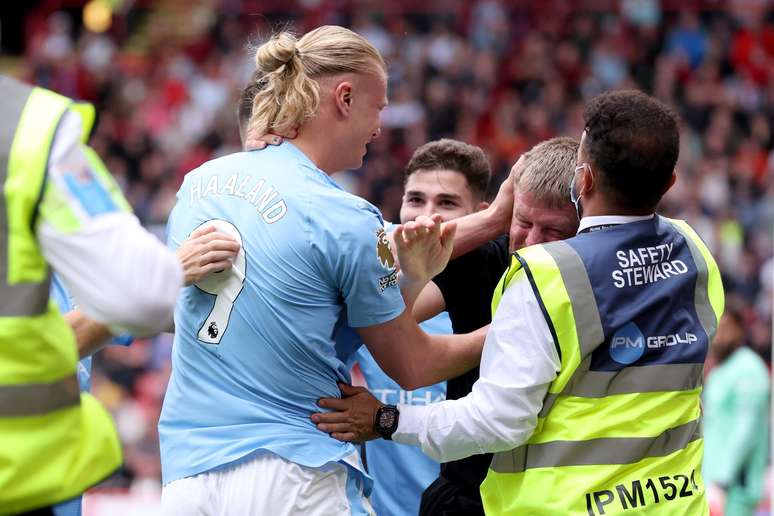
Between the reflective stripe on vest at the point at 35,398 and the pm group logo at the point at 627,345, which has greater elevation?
the reflective stripe on vest at the point at 35,398

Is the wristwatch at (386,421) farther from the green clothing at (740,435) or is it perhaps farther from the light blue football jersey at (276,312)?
the green clothing at (740,435)

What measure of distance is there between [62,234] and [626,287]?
4.99 ft

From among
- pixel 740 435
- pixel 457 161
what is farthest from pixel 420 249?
pixel 740 435

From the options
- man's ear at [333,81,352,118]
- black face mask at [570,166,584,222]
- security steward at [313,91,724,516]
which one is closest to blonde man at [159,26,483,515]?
man's ear at [333,81,352,118]

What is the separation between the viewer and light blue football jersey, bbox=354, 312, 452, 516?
14.3 ft

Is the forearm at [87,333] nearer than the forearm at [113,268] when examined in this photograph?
No

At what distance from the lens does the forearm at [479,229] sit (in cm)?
376

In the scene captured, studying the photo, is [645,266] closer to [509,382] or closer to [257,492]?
[509,382]

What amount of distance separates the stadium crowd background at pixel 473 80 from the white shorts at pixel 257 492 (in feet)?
34.4

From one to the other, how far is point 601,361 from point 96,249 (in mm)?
1422

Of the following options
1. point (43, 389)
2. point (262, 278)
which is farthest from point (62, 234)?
point (262, 278)

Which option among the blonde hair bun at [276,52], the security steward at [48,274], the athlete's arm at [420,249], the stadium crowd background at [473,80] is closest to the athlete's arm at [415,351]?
the athlete's arm at [420,249]

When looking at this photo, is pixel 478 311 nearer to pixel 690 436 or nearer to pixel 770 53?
pixel 690 436

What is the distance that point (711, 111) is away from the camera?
51.4 ft
